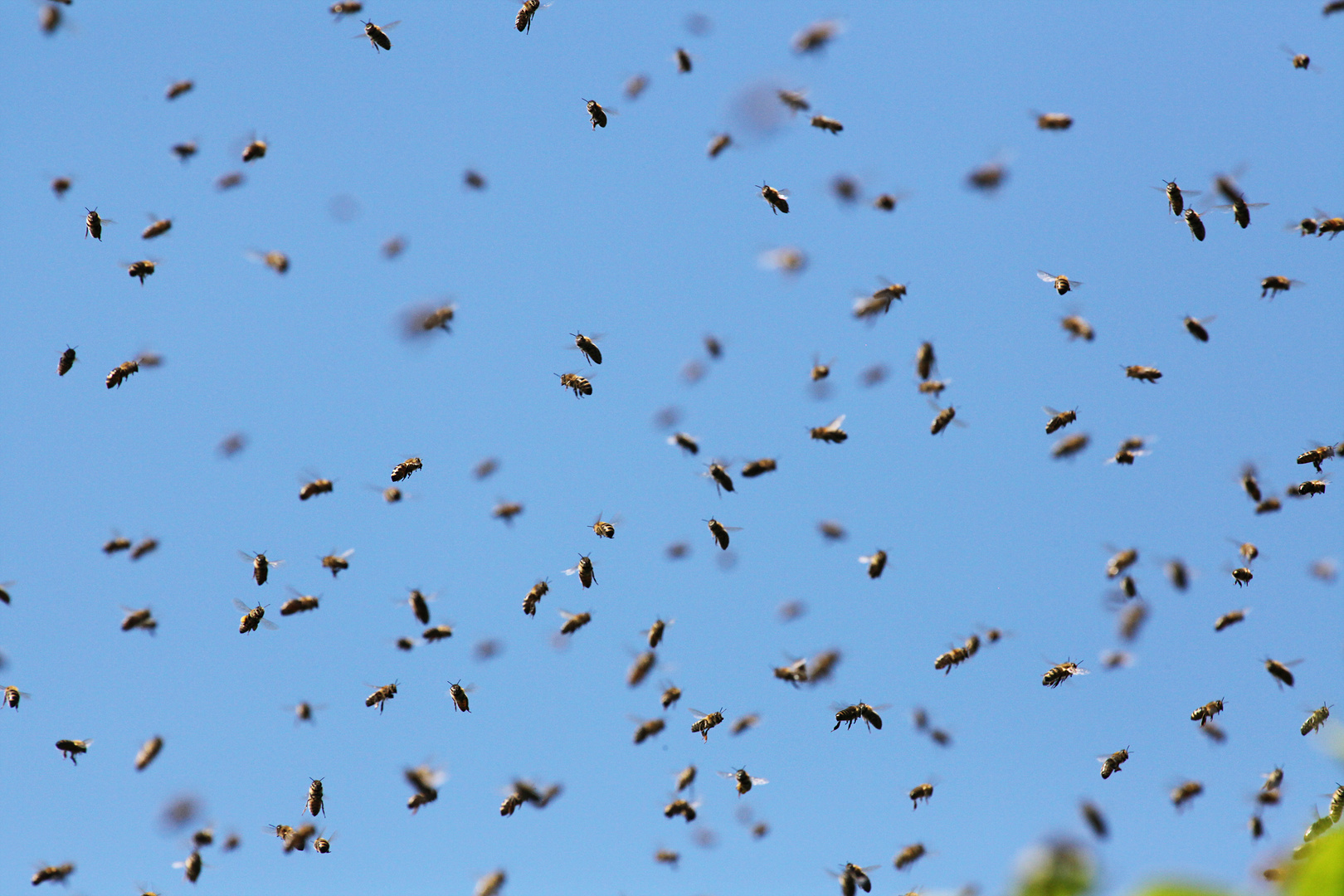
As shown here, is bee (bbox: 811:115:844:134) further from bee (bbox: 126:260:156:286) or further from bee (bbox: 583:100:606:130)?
bee (bbox: 126:260:156:286)

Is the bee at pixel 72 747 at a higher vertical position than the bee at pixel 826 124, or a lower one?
lower

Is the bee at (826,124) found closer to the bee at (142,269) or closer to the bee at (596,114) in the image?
the bee at (596,114)

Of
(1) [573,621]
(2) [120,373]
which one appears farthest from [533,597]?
(2) [120,373]

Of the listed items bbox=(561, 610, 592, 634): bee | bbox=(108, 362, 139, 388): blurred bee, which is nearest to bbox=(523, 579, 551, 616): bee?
bbox=(561, 610, 592, 634): bee

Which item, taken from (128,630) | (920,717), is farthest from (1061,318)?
(128,630)

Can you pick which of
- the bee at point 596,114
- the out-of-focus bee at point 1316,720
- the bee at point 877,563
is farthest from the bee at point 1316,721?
A: the bee at point 596,114

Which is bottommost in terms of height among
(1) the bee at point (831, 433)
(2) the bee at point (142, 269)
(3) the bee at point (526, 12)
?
(1) the bee at point (831, 433)
